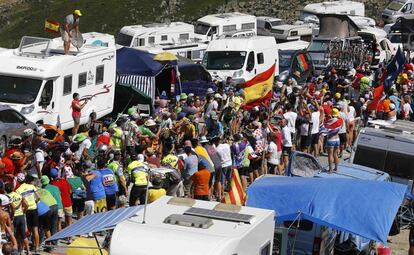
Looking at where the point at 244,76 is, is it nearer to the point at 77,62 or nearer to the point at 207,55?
the point at 207,55

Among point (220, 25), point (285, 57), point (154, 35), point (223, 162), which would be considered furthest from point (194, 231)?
point (220, 25)

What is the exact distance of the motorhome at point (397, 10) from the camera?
59.1 m

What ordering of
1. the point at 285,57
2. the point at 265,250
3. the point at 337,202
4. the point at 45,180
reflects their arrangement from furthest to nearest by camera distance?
the point at 285,57, the point at 45,180, the point at 337,202, the point at 265,250

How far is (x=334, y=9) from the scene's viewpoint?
5694 centimetres

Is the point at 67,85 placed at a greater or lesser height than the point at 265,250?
lesser

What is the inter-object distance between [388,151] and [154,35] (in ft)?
72.6

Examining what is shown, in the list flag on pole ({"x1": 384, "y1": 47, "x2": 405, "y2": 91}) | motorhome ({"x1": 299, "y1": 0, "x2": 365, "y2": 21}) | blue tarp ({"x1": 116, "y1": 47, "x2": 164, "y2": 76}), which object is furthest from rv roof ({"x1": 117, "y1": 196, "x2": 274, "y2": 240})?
motorhome ({"x1": 299, "y1": 0, "x2": 365, "y2": 21})

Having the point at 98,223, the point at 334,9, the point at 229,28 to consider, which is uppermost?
the point at 98,223

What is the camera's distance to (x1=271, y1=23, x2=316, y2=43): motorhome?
165ft

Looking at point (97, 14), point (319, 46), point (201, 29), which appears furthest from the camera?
point (97, 14)

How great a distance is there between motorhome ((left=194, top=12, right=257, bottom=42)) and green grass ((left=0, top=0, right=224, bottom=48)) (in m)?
24.2

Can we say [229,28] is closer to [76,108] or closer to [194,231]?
[76,108]

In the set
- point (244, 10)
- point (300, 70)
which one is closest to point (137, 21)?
point (244, 10)

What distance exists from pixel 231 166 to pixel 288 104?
4.68 metres
